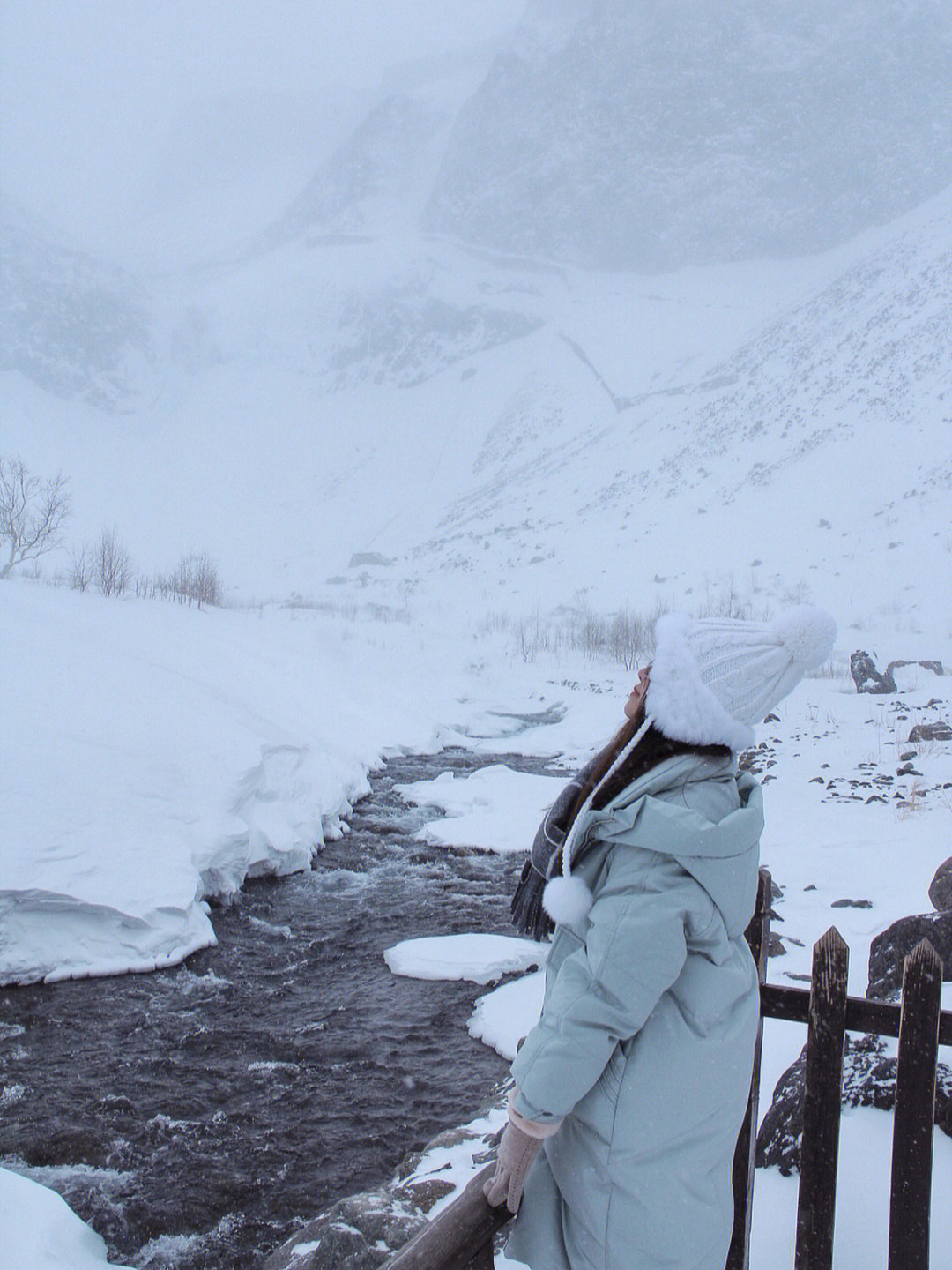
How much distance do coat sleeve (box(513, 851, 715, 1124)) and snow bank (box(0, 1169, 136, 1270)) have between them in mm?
2923

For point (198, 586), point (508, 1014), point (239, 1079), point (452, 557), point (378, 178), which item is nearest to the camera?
point (239, 1079)

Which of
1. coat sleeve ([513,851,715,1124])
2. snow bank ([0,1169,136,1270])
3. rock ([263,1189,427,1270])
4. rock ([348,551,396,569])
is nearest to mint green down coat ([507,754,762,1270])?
coat sleeve ([513,851,715,1124])

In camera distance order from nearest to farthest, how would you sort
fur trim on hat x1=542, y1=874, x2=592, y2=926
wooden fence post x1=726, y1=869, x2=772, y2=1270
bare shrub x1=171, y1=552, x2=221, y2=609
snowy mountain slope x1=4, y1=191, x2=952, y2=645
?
fur trim on hat x1=542, y1=874, x2=592, y2=926 < wooden fence post x1=726, y1=869, x2=772, y2=1270 < bare shrub x1=171, y1=552, x2=221, y2=609 < snowy mountain slope x1=4, y1=191, x2=952, y2=645

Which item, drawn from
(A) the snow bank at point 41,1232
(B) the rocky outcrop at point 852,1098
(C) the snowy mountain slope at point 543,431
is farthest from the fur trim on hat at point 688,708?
(C) the snowy mountain slope at point 543,431

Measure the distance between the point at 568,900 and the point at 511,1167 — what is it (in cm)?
53

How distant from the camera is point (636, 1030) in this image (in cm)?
159

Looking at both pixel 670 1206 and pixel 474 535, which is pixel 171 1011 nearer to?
pixel 670 1206

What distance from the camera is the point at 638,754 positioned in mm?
1840

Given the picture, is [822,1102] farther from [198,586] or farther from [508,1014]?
[198,586]

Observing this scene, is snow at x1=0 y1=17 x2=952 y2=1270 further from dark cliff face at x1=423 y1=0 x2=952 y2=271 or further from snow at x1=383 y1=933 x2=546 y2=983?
dark cliff face at x1=423 y1=0 x2=952 y2=271

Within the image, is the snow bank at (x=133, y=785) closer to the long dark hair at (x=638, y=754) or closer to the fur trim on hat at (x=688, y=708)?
the long dark hair at (x=638, y=754)

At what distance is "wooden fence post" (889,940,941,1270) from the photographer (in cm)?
186

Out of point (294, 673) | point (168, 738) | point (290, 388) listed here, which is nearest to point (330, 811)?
point (168, 738)

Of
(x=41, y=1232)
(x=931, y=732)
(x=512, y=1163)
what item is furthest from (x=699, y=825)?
(x=931, y=732)
